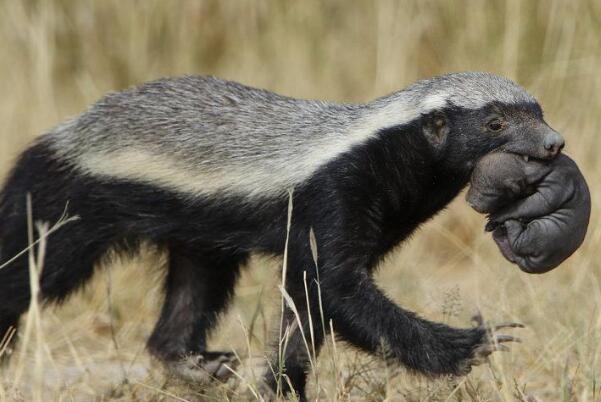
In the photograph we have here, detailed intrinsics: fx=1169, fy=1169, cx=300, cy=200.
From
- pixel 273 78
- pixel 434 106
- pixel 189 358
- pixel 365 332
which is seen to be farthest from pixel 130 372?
pixel 273 78

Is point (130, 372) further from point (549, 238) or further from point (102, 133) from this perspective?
point (549, 238)

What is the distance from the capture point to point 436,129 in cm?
475

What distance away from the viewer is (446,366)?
4.55 m

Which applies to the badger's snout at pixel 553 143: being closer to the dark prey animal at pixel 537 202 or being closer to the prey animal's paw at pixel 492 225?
the dark prey animal at pixel 537 202

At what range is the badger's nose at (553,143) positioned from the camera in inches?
171

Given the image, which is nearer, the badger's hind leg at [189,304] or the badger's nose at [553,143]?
the badger's nose at [553,143]

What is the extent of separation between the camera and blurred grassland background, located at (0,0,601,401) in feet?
17.4

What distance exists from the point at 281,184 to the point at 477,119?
840 millimetres

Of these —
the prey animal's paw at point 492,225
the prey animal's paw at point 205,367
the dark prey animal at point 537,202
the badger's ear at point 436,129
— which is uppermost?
the badger's ear at point 436,129

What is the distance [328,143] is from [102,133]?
43.8 inches

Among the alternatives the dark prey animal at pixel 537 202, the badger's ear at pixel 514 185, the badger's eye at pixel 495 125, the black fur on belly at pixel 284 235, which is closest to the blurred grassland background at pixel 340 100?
the black fur on belly at pixel 284 235

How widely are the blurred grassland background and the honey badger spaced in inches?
8.9

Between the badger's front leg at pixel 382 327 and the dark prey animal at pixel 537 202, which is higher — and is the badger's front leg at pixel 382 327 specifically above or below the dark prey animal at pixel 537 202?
below

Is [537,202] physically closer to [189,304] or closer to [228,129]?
[228,129]
